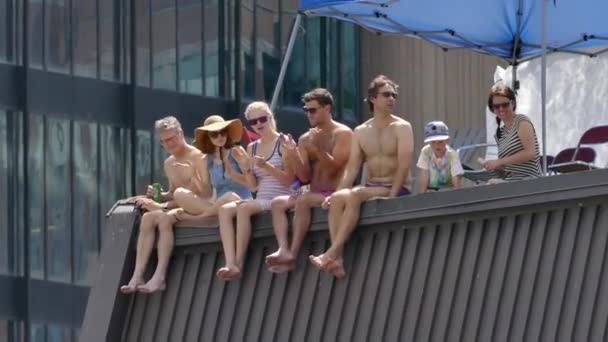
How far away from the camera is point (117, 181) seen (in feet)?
131

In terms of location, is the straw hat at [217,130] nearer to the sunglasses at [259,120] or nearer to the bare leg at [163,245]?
the sunglasses at [259,120]

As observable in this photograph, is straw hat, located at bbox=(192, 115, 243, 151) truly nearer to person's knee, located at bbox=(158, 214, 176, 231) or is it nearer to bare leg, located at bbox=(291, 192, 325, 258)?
person's knee, located at bbox=(158, 214, 176, 231)

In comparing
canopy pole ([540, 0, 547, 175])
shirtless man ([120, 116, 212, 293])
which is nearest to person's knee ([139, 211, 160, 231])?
shirtless man ([120, 116, 212, 293])

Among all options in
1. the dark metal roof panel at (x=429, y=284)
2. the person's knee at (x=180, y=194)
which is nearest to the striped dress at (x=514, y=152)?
the dark metal roof panel at (x=429, y=284)

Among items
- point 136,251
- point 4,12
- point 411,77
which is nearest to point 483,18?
point 136,251

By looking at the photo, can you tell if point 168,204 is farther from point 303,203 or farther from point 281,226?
point 303,203

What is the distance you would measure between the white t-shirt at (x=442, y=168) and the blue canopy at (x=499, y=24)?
3.63 m

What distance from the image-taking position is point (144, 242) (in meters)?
19.1

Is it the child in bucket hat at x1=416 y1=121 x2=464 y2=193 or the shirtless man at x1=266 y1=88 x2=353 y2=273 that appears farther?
the child in bucket hat at x1=416 y1=121 x2=464 y2=193

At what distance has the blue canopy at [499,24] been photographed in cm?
2238

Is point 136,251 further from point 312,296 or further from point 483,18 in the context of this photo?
point 483,18

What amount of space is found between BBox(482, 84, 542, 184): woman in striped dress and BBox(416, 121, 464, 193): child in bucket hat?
25 cm

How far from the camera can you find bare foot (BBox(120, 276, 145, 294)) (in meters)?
19.0

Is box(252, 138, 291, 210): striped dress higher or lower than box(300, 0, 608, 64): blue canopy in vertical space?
lower
